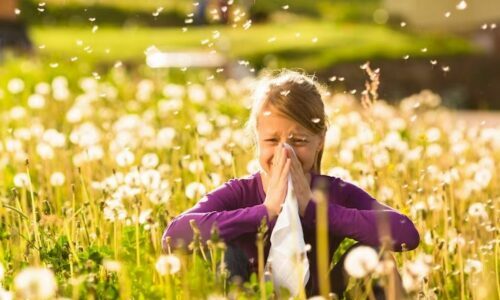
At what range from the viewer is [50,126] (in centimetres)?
748

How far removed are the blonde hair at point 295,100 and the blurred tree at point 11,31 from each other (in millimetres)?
11515

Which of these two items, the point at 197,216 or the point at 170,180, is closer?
the point at 197,216

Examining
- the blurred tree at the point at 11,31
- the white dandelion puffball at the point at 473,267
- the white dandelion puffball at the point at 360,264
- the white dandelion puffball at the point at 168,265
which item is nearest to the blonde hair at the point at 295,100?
the white dandelion puffball at the point at 473,267

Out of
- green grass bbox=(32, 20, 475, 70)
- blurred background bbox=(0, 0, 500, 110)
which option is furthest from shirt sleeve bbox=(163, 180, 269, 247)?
green grass bbox=(32, 20, 475, 70)

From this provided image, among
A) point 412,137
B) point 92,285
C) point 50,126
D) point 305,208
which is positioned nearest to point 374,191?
point 305,208

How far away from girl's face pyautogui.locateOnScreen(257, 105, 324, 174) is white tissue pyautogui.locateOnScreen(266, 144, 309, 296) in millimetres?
223

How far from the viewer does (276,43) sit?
2045 cm

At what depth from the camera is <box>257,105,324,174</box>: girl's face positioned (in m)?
3.49

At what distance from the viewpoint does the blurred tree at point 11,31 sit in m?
15.0

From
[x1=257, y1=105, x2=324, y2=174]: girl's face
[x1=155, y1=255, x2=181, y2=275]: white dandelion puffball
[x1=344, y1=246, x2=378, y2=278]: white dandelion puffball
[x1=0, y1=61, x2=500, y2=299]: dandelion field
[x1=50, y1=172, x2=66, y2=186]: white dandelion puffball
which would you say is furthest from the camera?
[x1=50, y1=172, x2=66, y2=186]: white dandelion puffball

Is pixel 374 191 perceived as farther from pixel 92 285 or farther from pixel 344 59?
pixel 344 59

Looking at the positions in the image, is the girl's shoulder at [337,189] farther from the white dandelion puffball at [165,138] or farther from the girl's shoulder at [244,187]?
the white dandelion puffball at [165,138]

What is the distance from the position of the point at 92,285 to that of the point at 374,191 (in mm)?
1949

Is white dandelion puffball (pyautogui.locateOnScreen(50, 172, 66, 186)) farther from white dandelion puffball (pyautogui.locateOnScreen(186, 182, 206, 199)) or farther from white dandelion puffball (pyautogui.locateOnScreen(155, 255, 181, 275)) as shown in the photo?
white dandelion puffball (pyautogui.locateOnScreen(155, 255, 181, 275))
